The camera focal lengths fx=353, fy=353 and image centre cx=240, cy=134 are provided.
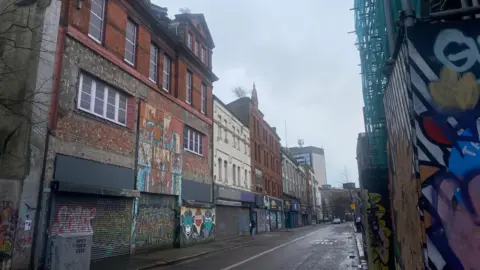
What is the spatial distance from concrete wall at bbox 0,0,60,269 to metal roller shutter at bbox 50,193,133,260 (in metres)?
1.06

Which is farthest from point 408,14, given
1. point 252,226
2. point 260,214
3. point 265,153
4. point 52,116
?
point 265,153

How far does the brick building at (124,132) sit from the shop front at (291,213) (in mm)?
27181

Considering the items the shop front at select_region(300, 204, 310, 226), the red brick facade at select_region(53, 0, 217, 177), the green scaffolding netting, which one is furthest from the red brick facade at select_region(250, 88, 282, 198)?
the green scaffolding netting

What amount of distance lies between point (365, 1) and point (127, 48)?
36.5ft

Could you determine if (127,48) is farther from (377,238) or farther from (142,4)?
(377,238)

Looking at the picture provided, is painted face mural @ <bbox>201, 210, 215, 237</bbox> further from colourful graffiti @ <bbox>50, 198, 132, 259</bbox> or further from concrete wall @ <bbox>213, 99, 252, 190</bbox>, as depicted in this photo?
colourful graffiti @ <bbox>50, 198, 132, 259</bbox>

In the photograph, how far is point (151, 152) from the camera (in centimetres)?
1784

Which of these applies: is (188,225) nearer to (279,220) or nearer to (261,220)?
(261,220)

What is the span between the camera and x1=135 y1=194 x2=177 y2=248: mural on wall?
16.6 meters

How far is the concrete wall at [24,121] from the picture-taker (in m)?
10.6

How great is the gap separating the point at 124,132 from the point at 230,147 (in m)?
15.5

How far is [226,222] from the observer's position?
27922 millimetres

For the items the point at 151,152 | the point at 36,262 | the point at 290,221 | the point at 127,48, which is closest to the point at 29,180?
the point at 36,262

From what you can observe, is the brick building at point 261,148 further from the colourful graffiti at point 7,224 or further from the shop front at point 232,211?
the colourful graffiti at point 7,224
